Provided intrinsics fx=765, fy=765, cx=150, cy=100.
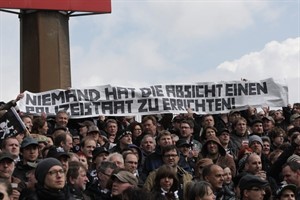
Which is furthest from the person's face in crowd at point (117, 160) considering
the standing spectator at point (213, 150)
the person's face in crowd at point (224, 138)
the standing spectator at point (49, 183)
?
the person's face in crowd at point (224, 138)

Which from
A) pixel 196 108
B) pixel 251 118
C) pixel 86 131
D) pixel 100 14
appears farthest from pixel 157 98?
pixel 100 14

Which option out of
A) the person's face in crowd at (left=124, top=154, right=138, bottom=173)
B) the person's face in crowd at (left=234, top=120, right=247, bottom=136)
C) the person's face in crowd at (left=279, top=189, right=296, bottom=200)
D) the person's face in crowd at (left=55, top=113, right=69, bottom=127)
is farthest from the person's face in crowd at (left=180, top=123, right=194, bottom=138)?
the person's face in crowd at (left=279, top=189, right=296, bottom=200)

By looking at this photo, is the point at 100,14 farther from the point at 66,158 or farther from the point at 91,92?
the point at 66,158

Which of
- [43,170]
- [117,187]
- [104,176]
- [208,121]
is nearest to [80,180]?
[104,176]

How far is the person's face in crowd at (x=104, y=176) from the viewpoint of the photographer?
8.59 m

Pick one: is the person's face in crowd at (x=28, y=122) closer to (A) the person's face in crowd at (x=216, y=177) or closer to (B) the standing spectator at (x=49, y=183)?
(A) the person's face in crowd at (x=216, y=177)

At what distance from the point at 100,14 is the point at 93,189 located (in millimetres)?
11509

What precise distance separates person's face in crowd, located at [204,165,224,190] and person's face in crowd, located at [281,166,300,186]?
913mm

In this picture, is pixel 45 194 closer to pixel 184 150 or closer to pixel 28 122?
pixel 184 150

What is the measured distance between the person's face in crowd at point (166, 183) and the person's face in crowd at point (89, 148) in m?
2.17

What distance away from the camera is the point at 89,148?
34.1ft

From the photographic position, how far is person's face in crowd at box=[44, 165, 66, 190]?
23.6ft

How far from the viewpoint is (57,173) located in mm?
7238

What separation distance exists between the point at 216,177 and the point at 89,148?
219cm
